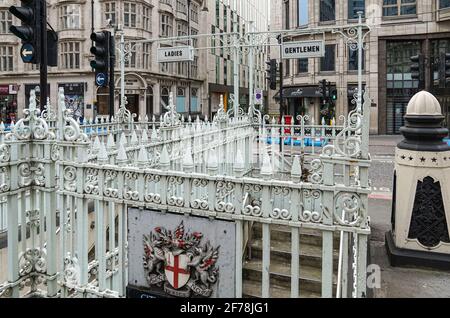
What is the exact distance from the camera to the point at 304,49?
508 inches

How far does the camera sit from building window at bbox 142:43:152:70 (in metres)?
40.2

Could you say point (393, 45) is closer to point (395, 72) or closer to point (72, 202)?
point (395, 72)

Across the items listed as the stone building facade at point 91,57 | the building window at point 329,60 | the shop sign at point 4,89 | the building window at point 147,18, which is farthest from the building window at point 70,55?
the building window at point 329,60

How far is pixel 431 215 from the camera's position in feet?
19.7

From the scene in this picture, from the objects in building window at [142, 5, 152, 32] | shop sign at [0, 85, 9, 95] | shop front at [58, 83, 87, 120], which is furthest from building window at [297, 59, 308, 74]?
shop sign at [0, 85, 9, 95]

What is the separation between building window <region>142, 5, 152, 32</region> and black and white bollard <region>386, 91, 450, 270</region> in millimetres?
37754

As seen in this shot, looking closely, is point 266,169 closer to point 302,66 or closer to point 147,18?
point 302,66

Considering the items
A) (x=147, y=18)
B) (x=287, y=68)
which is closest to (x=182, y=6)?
(x=147, y=18)

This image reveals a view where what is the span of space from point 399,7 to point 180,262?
36.7 m

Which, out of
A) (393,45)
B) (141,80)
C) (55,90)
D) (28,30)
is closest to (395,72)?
(393,45)

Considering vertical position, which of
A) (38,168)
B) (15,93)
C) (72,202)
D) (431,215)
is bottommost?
(431,215)

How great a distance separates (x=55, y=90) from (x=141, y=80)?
889cm

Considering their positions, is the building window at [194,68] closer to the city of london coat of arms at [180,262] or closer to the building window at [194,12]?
the building window at [194,12]

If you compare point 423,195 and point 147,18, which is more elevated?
point 147,18
